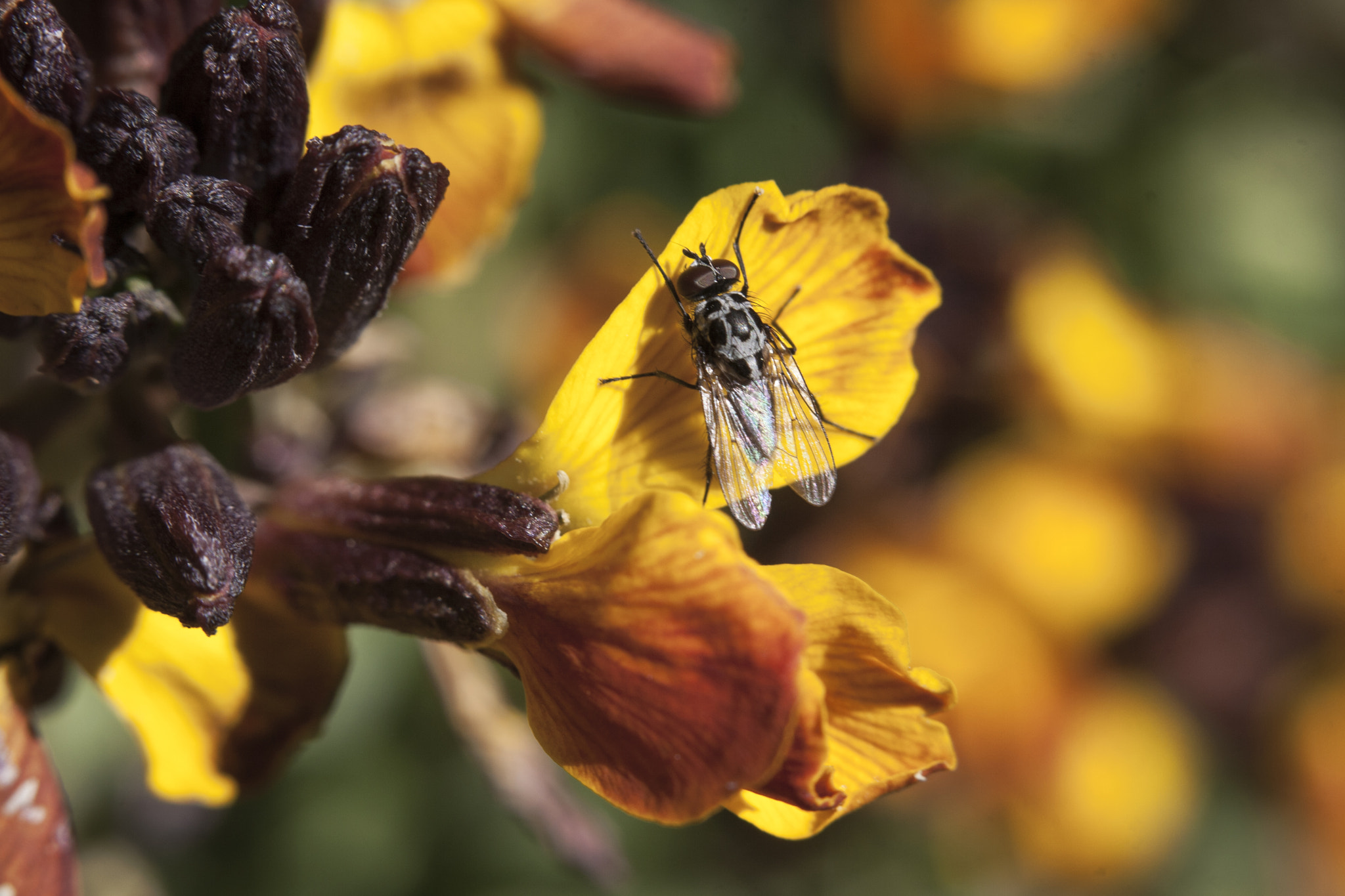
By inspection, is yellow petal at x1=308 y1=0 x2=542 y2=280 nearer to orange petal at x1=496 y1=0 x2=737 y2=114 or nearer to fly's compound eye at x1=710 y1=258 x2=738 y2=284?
orange petal at x1=496 y1=0 x2=737 y2=114

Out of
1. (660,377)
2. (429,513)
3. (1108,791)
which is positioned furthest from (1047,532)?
(429,513)

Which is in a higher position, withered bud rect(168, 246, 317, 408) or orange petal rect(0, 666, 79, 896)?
withered bud rect(168, 246, 317, 408)

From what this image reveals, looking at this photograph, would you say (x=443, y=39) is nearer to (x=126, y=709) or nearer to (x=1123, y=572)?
(x=126, y=709)

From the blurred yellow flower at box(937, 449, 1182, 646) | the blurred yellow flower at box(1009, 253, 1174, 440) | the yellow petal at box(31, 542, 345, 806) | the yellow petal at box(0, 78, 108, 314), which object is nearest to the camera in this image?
the yellow petal at box(0, 78, 108, 314)

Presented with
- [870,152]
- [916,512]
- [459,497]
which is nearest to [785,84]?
[870,152]

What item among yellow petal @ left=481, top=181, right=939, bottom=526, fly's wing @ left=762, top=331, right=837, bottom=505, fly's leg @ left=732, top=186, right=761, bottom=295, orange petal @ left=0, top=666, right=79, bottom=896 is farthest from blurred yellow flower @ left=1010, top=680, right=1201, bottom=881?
orange petal @ left=0, top=666, right=79, bottom=896

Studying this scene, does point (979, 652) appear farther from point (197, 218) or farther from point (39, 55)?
point (39, 55)
